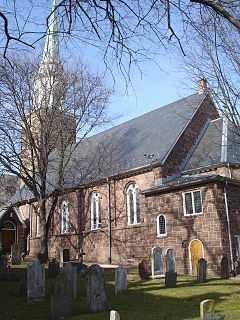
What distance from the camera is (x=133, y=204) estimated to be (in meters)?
23.2

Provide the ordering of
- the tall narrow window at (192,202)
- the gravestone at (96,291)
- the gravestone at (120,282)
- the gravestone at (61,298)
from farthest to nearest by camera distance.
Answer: the tall narrow window at (192,202) < the gravestone at (120,282) < the gravestone at (96,291) < the gravestone at (61,298)

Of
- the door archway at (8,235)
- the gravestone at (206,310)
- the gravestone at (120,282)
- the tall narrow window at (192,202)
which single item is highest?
the tall narrow window at (192,202)

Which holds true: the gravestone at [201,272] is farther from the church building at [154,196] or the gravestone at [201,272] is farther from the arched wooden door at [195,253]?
the arched wooden door at [195,253]

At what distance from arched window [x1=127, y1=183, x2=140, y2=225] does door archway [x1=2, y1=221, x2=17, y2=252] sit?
43.6 feet

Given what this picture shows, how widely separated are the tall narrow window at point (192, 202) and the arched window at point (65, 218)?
12.6 meters

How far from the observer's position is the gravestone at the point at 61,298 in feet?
27.1

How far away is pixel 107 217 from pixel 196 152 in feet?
24.9

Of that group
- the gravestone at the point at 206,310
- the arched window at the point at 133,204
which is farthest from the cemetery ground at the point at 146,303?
the arched window at the point at 133,204

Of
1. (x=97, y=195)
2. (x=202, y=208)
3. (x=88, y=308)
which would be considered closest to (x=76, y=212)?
(x=97, y=195)

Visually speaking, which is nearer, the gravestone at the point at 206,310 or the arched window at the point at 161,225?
the gravestone at the point at 206,310

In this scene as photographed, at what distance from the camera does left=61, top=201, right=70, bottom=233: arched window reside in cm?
2813

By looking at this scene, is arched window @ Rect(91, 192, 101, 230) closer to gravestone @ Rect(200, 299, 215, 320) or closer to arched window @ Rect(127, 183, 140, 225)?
arched window @ Rect(127, 183, 140, 225)

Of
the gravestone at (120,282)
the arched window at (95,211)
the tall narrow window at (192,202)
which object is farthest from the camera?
the arched window at (95,211)

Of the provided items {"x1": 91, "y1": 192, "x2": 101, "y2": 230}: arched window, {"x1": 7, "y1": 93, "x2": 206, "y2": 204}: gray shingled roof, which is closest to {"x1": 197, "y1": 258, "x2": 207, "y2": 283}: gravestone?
{"x1": 7, "y1": 93, "x2": 206, "y2": 204}: gray shingled roof
